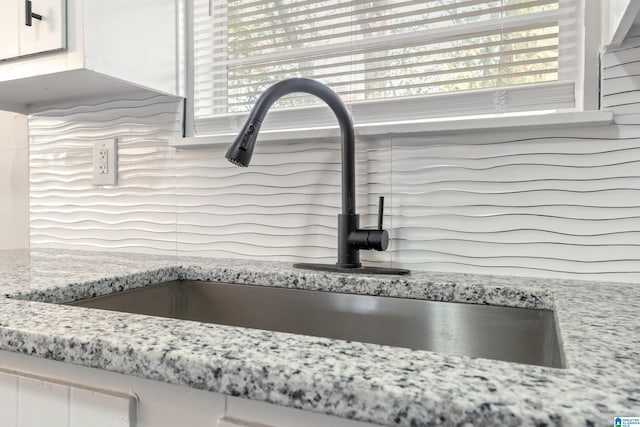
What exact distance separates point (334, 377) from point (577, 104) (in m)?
0.81

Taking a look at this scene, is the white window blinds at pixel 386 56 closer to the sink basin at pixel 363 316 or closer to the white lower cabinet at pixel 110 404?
the sink basin at pixel 363 316

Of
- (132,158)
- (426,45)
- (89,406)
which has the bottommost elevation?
(89,406)

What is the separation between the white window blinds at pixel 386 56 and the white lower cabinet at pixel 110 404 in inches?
30.8

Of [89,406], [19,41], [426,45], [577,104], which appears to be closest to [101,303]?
[89,406]

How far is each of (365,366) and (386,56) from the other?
85 centimetres

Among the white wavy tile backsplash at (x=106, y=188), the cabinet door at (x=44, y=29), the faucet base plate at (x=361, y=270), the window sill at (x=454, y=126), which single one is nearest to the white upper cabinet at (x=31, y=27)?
the cabinet door at (x=44, y=29)

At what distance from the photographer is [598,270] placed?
0.85 metres

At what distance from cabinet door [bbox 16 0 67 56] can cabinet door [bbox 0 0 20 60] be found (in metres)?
0.02

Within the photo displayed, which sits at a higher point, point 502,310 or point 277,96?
point 277,96

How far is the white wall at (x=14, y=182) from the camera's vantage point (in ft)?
4.78

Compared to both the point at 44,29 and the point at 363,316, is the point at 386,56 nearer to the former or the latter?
the point at 363,316

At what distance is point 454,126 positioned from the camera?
92cm

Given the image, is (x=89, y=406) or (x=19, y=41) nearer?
(x=89, y=406)

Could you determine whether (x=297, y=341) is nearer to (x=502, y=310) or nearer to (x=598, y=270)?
(x=502, y=310)
